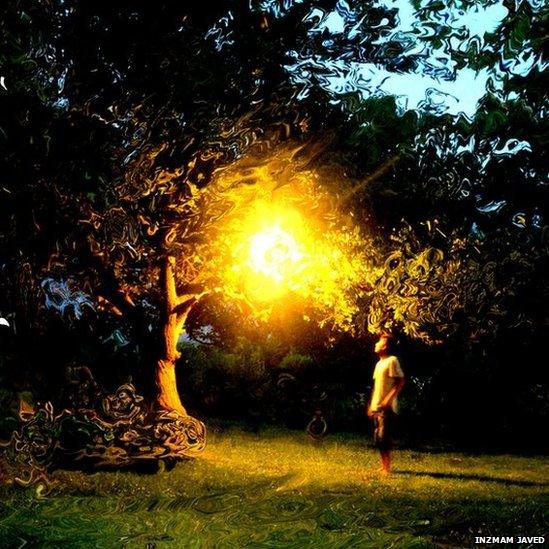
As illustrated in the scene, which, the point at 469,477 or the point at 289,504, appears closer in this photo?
the point at 289,504

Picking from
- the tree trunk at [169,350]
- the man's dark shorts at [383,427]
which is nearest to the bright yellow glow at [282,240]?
the tree trunk at [169,350]

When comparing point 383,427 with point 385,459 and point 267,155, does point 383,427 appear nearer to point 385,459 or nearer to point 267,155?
point 385,459

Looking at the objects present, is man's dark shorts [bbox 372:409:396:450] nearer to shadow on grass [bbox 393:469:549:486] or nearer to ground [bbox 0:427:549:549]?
ground [bbox 0:427:549:549]

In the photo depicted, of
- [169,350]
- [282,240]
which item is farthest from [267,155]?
[169,350]

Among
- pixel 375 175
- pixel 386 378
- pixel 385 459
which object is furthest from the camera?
pixel 375 175

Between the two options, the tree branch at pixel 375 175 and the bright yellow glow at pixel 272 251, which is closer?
the bright yellow glow at pixel 272 251

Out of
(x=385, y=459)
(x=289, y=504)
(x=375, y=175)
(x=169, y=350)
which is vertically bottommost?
(x=289, y=504)

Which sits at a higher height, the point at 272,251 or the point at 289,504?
the point at 272,251

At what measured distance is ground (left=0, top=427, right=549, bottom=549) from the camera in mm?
8039

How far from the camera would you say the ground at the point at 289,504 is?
804cm

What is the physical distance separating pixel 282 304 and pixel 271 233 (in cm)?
844

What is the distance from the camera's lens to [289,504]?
10.3 metres

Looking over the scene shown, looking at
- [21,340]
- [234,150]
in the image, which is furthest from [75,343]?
[234,150]

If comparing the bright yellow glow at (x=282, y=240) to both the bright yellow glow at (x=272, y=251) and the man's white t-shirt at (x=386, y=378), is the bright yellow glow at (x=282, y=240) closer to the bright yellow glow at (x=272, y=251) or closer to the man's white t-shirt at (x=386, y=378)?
the bright yellow glow at (x=272, y=251)
